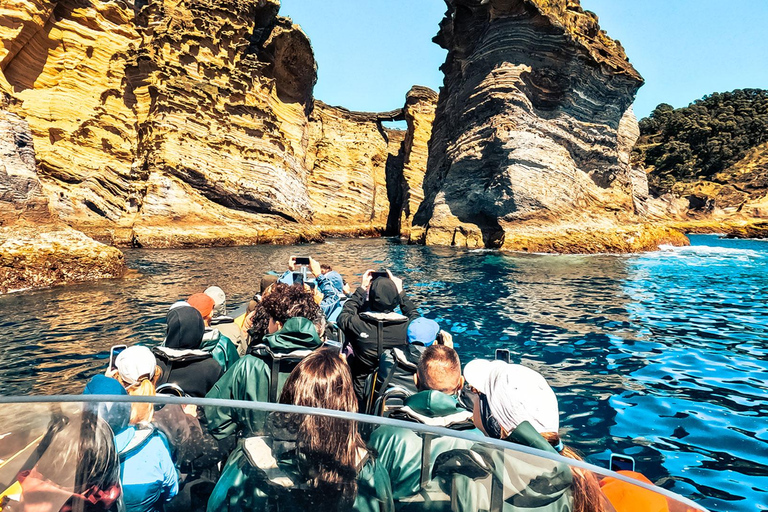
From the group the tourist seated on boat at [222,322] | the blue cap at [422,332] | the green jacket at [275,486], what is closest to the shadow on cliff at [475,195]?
the tourist seated on boat at [222,322]

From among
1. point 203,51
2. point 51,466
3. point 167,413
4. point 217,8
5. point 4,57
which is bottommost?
point 51,466

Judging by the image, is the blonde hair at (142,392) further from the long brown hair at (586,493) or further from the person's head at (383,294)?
the person's head at (383,294)

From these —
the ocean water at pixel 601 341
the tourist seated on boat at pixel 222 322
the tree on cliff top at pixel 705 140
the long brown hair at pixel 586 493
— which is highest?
the tree on cliff top at pixel 705 140

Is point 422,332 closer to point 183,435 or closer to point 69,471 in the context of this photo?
point 183,435

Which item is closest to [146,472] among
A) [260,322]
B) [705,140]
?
[260,322]

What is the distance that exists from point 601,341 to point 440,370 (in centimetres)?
541

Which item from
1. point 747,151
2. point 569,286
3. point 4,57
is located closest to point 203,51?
point 4,57

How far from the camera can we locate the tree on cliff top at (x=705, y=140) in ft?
203

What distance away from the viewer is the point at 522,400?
196 centimetres

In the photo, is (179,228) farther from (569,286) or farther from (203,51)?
(569,286)

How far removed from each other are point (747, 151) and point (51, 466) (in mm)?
81254

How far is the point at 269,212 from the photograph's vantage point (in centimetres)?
2853

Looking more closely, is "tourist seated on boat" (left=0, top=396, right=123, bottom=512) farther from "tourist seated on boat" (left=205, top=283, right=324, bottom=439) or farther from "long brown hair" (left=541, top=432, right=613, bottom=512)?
"long brown hair" (left=541, top=432, right=613, bottom=512)

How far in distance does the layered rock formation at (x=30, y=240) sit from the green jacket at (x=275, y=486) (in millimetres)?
12048
